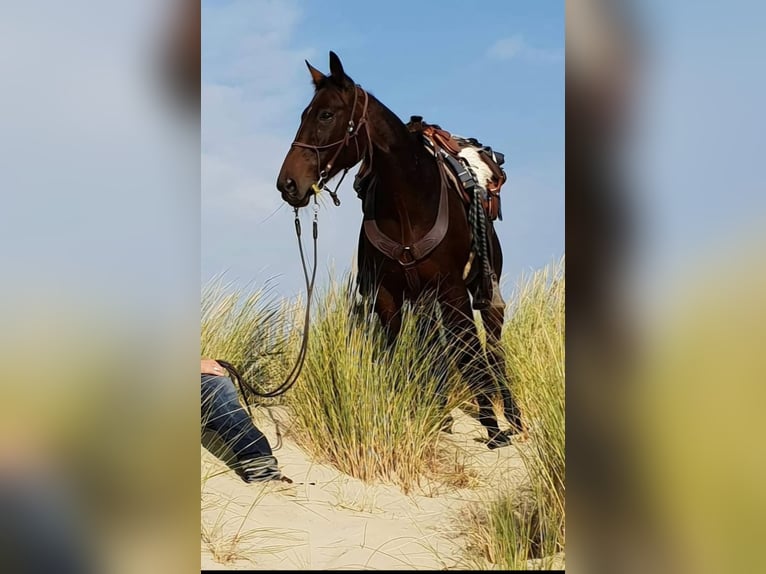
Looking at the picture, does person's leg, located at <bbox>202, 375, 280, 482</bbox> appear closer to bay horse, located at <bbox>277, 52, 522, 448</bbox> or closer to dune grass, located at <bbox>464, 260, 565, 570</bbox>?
bay horse, located at <bbox>277, 52, 522, 448</bbox>

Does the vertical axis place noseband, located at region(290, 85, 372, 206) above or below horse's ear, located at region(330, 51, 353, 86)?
below

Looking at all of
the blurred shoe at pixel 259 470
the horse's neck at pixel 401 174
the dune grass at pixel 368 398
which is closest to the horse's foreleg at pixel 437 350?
the dune grass at pixel 368 398

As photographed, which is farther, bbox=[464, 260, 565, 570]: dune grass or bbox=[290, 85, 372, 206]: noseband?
bbox=[290, 85, 372, 206]: noseband

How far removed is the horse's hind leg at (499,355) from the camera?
2619 mm

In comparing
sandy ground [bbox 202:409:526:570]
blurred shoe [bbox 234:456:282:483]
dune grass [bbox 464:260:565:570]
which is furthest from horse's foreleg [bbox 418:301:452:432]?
blurred shoe [bbox 234:456:282:483]

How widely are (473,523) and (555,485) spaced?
0.32 m

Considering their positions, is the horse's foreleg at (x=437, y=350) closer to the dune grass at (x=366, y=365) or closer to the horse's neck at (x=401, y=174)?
the dune grass at (x=366, y=365)

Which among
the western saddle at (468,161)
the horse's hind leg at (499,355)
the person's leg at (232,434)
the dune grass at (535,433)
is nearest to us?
the dune grass at (535,433)

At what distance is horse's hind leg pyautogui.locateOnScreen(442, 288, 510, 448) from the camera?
8.66 ft

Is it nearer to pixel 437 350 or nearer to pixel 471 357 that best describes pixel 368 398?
pixel 437 350

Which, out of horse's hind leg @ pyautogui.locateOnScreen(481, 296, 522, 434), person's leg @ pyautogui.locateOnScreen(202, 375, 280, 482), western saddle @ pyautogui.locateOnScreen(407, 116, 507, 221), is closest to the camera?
person's leg @ pyautogui.locateOnScreen(202, 375, 280, 482)

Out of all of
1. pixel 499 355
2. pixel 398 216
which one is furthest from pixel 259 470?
pixel 398 216

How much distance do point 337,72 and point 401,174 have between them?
0.51 meters
